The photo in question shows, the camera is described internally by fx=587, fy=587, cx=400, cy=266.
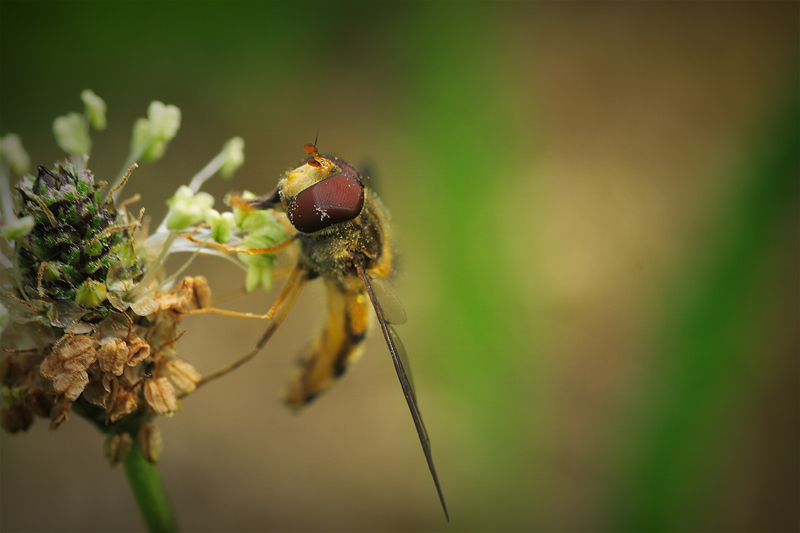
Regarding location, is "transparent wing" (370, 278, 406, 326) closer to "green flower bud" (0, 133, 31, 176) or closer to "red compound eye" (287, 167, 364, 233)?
"red compound eye" (287, 167, 364, 233)

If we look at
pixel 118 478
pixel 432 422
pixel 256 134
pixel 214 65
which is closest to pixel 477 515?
pixel 432 422

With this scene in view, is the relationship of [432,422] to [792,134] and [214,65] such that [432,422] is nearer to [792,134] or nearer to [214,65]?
[792,134]

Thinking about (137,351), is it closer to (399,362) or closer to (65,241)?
(65,241)

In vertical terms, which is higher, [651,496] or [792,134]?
[792,134]

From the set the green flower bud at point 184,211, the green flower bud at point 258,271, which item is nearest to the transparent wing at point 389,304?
the green flower bud at point 258,271

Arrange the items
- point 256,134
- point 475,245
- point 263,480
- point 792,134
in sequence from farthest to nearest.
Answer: point 256,134
point 263,480
point 475,245
point 792,134
